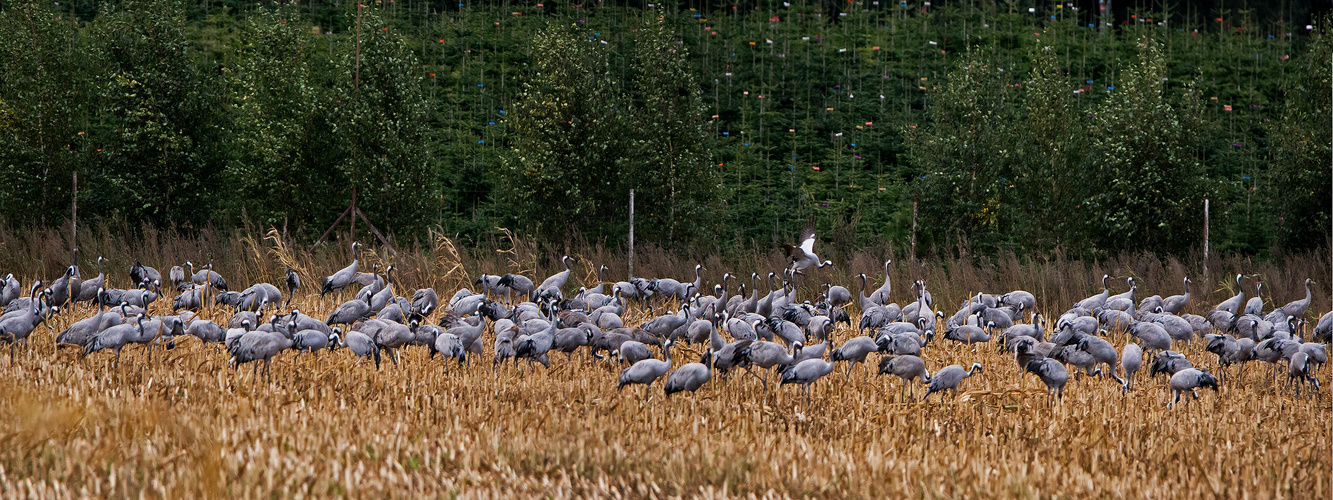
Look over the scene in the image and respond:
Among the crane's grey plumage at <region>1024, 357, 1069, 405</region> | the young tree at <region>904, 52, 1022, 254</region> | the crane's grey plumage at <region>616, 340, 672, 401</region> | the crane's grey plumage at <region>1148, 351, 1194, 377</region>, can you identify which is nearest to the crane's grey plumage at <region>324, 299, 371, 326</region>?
the crane's grey plumage at <region>616, 340, 672, 401</region>

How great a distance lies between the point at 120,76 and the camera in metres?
22.2

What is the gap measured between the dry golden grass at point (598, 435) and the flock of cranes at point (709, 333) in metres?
0.20

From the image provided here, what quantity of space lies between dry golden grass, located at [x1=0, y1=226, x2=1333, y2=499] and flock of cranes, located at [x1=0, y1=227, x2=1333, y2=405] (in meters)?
0.20

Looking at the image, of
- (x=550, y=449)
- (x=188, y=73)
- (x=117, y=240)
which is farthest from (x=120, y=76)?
(x=550, y=449)

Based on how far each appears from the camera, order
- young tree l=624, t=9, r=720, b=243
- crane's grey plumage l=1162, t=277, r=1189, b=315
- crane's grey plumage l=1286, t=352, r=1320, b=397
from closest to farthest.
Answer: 1. crane's grey plumage l=1286, t=352, r=1320, b=397
2. crane's grey plumage l=1162, t=277, r=1189, b=315
3. young tree l=624, t=9, r=720, b=243

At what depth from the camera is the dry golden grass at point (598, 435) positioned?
16.9 ft

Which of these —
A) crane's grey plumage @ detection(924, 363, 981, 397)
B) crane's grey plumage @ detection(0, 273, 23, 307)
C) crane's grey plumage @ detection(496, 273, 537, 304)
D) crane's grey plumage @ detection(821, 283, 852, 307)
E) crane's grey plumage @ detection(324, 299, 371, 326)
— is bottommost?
crane's grey plumage @ detection(821, 283, 852, 307)

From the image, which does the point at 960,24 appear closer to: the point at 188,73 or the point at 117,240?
the point at 188,73

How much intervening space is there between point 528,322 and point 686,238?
10.8 m

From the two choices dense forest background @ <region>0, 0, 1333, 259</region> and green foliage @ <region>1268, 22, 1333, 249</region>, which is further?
dense forest background @ <region>0, 0, 1333, 259</region>

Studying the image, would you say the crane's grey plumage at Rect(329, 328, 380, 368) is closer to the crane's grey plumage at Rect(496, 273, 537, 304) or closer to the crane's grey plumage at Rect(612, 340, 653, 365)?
the crane's grey plumage at Rect(612, 340, 653, 365)

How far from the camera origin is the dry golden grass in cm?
516

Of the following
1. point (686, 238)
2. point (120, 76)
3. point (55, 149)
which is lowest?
point (686, 238)

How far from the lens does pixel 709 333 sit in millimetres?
10586
